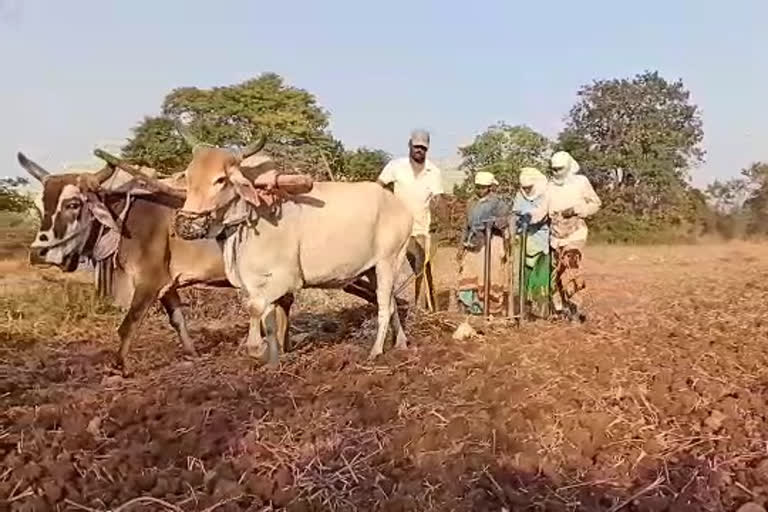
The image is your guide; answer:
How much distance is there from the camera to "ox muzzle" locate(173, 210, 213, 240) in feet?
21.9

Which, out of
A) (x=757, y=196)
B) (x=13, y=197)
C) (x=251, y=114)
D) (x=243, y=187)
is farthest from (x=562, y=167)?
(x=757, y=196)

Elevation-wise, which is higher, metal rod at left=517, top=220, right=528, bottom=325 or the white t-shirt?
the white t-shirt

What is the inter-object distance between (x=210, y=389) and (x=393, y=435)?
57.8 inches

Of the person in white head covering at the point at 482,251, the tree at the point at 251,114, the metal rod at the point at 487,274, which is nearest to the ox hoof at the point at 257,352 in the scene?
the metal rod at the point at 487,274

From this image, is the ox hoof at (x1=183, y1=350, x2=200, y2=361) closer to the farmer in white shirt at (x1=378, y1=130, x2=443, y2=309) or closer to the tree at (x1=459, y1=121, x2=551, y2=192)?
the farmer in white shirt at (x1=378, y1=130, x2=443, y2=309)

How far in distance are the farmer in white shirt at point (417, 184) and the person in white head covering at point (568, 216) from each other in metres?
1.01

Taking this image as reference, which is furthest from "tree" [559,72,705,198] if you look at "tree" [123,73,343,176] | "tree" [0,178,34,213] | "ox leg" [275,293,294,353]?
"ox leg" [275,293,294,353]

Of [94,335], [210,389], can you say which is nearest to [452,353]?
[210,389]

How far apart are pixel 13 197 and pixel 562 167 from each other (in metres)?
10.1

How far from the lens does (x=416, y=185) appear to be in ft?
27.3

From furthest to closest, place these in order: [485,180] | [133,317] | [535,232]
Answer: [485,180], [535,232], [133,317]

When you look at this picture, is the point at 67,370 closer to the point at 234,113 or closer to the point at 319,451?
the point at 319,451

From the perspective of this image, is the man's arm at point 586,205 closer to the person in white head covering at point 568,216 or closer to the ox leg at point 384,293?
the person in white head covering at point 568,216

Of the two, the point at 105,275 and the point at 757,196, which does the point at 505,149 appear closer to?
the point at 757,196
